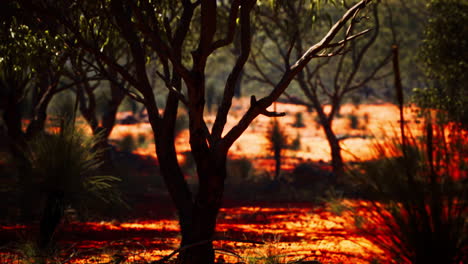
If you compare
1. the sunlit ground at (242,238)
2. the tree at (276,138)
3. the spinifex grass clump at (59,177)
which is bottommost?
the sunlit ground at (242,238)

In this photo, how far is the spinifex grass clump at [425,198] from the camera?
8.37 feet

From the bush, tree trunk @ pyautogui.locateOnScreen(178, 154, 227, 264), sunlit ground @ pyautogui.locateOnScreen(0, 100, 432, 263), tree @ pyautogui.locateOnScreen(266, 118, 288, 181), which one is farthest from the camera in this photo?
the bush

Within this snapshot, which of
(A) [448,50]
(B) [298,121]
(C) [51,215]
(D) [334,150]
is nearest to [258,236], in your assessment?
(C) [51,215]

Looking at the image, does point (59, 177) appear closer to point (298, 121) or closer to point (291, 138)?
point (291, 138)

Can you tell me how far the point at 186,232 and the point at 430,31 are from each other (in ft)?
28.5

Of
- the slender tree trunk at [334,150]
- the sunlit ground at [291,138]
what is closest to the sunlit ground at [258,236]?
the slender tree trunk at [334,150]

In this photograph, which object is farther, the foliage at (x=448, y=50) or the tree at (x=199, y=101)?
the foliage at (x=448, y=50)

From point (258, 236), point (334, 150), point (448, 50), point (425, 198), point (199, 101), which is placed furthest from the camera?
point (334, 150)

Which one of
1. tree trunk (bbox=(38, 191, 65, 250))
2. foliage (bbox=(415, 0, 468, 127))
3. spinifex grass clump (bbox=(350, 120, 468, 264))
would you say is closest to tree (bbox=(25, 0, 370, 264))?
tree trunk (bbox=(38, 191, 65, 250))

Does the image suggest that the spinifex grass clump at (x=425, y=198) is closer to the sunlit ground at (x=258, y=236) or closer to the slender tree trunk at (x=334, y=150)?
the sunlit ground at (x=258, y=236)

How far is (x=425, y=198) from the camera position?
2617 millimetres

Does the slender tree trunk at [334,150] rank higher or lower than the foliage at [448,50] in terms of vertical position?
lower

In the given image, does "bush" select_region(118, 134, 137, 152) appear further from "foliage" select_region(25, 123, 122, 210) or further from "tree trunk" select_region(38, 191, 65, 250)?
"tree trunk" select_region(38, 191, 65, 250)

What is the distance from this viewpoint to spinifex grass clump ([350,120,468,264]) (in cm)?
255
